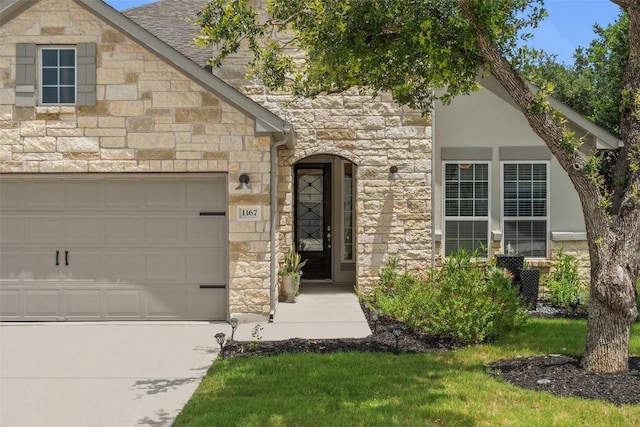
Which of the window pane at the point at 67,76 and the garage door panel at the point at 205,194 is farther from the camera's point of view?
the garage door panel at the point at 205,194

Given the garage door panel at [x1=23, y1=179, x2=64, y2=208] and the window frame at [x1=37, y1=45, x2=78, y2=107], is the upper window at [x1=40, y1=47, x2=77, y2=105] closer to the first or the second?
the window frame at [x1=37, y1=45, x2=78, y2=107]

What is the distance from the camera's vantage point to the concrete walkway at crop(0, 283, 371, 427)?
7.01 meters

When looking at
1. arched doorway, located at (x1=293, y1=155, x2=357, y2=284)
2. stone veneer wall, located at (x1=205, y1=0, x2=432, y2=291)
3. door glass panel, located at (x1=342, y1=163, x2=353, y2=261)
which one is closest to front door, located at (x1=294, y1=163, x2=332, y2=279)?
arched doorway, located at (x1=293, y1=155, x2=357, y2=284)

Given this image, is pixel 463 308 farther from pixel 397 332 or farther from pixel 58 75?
pixel 58 75

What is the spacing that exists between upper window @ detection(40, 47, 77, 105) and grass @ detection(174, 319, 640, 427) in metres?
5.56

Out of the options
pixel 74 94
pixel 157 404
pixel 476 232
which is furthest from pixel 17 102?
pixel 476 232

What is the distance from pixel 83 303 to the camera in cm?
1200

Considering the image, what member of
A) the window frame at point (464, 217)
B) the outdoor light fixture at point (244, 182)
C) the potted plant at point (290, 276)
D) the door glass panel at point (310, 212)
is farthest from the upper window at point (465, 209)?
the outdoor light fixture at point (244, 182)

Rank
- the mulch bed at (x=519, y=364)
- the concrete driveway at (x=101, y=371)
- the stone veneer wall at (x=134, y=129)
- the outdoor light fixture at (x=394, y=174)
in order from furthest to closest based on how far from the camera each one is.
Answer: the outdoor light fixture at (x=394, y=174), the stone veneer wall at (x=134, y=129), the mulch bed at (x=519, y=364), the concrete driveway at (x=101, y=371)

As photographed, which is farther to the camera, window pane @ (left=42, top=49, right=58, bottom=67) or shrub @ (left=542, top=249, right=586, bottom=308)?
shrub @ (left=542, top=249, right=586, bottom=308)

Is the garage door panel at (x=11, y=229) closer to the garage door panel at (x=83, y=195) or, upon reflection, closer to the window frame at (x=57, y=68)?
the garage door panel at (x=83, y=195)

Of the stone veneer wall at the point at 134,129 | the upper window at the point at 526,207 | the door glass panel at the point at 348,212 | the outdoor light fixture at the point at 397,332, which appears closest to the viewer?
the outdoor light fixture at the point at 397,332

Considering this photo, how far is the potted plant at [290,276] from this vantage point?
1408 centimetres

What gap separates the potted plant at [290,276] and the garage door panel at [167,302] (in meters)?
2.66
